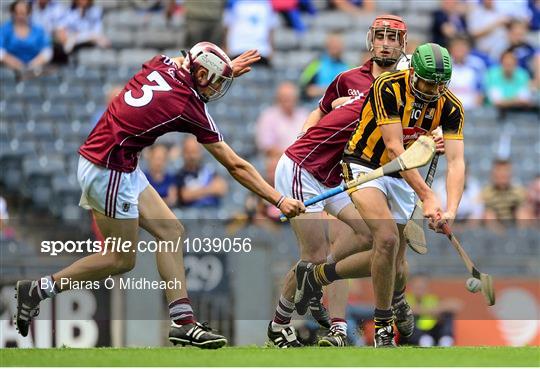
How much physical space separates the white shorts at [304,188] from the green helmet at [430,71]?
117 cm

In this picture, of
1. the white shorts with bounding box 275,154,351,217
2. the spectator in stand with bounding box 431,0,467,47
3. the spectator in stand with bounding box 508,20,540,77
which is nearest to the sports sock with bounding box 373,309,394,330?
the white shorts with bounding box 275,154,351,217

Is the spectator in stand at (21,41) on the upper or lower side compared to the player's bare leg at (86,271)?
upper

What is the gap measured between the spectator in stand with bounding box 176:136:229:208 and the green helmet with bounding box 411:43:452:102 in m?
5.04

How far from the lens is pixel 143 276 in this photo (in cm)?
1025

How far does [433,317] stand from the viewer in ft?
38.3

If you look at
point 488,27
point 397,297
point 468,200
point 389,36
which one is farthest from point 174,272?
point 488,27

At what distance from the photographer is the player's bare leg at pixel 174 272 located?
902 cm

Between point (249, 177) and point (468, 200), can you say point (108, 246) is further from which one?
point (468, 200)

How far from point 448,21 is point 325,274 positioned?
8.38m

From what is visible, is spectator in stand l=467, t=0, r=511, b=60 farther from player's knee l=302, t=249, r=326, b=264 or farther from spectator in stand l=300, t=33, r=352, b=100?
player's knee l=302, t=249, r=326, b=264

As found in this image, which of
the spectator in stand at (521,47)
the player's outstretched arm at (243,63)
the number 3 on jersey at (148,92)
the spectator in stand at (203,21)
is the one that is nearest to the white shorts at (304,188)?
the player's outstretched arm at (243,63)

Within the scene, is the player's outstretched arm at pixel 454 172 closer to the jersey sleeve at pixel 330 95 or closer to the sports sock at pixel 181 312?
the jersey sleeve at pixel 330 95

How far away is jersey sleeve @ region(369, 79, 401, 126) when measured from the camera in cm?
921

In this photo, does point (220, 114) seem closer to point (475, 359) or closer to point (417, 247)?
point (417, 247)
